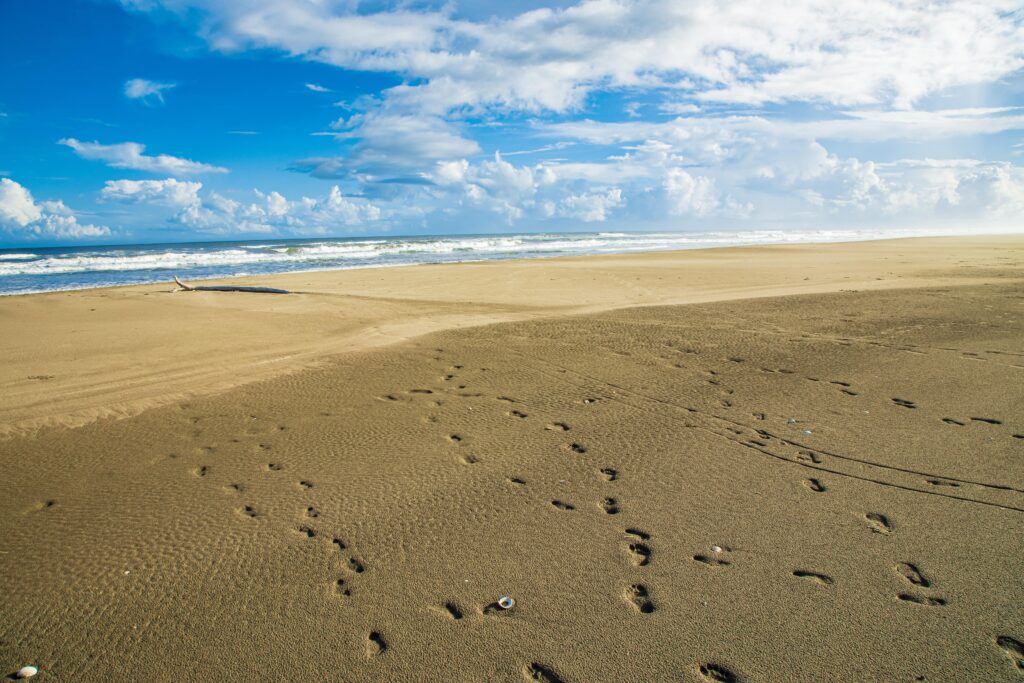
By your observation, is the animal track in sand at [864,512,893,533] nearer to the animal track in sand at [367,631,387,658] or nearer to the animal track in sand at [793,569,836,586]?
the animal track in sand at [793,569,836,586]

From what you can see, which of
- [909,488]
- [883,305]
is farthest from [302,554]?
[883,305]

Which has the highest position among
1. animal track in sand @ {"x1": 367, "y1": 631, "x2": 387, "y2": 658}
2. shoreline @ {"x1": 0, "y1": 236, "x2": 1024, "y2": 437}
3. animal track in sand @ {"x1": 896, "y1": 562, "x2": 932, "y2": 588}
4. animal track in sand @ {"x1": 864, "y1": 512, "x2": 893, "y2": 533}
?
shoreline @ {"x1": 0, "y1": 236, "x2": 1024, "y2": 437}

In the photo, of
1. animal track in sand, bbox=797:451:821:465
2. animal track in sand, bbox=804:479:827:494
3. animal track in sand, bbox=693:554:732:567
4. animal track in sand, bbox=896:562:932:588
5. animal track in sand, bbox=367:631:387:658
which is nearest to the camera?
animal track in sand, bbox=367:631:387:658

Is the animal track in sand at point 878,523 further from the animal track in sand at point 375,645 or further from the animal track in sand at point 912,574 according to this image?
the animal track in sand at point 375,645

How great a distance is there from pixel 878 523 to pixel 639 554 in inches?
65.6

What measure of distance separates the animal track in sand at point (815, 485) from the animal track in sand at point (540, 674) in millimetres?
2595

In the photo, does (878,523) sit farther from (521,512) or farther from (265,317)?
(265,317)

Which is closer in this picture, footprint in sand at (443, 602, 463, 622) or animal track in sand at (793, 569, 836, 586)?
footprint in sand at (443, 602, 463, 622)

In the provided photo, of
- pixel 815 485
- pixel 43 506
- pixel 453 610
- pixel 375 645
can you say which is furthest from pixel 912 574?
pixel 43 506

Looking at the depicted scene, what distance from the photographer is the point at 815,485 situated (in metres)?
4.12

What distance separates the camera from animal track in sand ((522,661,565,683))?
247cm

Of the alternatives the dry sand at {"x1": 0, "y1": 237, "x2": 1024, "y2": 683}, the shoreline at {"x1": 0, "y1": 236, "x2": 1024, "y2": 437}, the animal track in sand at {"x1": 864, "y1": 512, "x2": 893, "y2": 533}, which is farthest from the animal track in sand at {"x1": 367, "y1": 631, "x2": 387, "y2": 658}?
the shoreline at {"x1": 0, "y1": 236, "x2": 1024, "y2": 437}

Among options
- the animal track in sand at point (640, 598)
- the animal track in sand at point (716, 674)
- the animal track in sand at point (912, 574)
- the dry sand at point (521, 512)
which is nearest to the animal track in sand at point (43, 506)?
the dry sand at point (521, 512)

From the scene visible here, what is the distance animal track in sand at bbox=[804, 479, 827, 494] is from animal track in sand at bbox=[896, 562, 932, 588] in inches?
34.1
